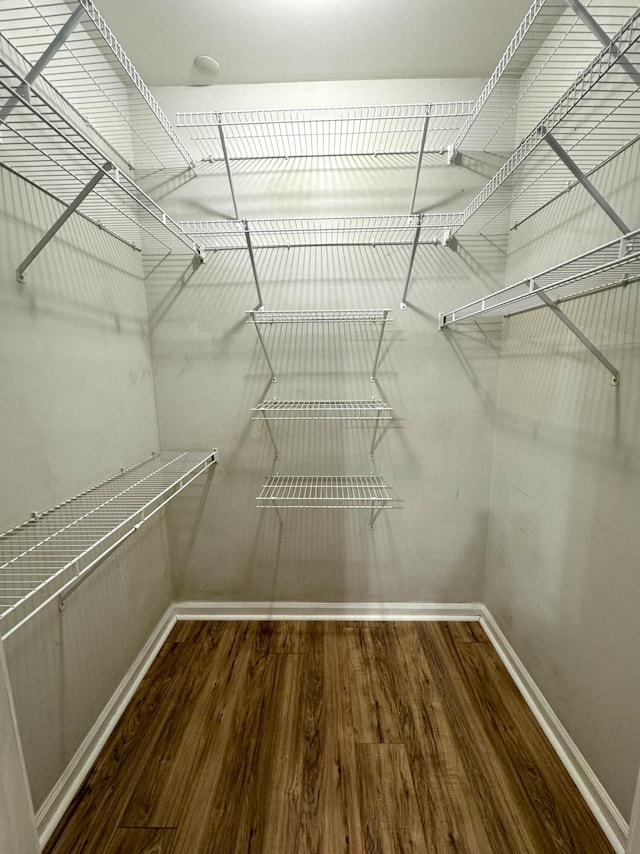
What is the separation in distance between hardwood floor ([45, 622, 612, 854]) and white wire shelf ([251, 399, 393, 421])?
1148mm

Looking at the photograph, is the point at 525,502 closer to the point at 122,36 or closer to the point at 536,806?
the point at 536,806

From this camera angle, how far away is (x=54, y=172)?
3.35 ft

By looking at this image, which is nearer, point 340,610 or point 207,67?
point 207,67

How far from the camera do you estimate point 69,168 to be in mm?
1179

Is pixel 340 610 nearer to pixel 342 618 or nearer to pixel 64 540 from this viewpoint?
pixel 342 618

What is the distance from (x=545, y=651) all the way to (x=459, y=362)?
1.27 m

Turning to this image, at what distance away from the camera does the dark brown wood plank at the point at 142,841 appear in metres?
0.99

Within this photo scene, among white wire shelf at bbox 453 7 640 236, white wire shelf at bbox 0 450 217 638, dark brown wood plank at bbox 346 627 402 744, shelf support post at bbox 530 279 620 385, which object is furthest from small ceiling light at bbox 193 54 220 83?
dark brown wood plank at bbox 346 627 402 744

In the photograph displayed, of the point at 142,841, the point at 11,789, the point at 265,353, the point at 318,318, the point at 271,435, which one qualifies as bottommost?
the point at 142,841

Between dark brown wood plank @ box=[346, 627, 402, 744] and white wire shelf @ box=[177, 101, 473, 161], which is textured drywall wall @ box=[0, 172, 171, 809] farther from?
dark brown wood plank @ box=[346, 627, 402, 744]

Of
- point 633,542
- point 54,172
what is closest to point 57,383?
point 54,172

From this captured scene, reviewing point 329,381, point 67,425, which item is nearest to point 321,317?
point 329,381

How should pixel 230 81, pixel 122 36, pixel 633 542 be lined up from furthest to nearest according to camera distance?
pixel 230 81 → pixel 122 36 → pixel 633 542

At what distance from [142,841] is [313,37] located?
280 cm
